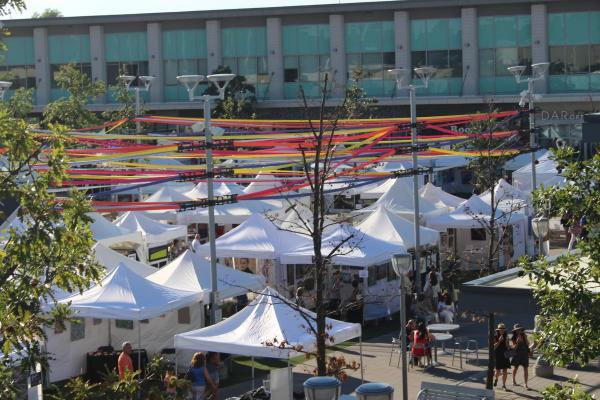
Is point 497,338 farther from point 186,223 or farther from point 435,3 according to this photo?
point 435,3

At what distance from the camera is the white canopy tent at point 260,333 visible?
1695 centimetres

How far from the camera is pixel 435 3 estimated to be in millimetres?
64375

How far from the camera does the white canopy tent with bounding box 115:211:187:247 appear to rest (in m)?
29.3

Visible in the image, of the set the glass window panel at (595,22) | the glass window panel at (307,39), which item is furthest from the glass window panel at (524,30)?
the glass window panel at (307,39)

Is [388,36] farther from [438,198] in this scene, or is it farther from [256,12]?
[438,198]

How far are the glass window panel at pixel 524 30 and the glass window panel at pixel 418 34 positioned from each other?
18.8ft

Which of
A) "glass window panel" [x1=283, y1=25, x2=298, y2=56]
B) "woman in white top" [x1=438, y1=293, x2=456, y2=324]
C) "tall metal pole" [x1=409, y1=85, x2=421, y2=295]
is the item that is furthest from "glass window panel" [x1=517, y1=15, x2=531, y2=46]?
"woman in white top" [x1=438, y1=293, x2=456, y2=324]

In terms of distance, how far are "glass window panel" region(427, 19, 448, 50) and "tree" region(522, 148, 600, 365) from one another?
56781 mm

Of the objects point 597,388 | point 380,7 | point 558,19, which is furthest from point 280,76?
point 597,388

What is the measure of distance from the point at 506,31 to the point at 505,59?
1.63 metres

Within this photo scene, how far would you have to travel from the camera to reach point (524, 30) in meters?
63.2

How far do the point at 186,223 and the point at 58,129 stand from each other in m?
25.8

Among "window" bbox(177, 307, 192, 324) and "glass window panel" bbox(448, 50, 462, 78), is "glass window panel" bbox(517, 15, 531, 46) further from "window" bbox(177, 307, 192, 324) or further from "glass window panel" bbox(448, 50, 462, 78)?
"window" bbox(177, 307, 192, 324)

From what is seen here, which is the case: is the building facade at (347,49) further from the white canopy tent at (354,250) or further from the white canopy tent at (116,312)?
the white canopy tent at (116,312)
